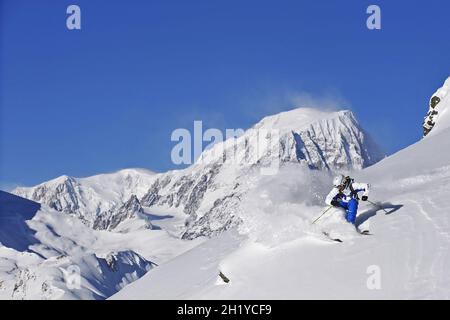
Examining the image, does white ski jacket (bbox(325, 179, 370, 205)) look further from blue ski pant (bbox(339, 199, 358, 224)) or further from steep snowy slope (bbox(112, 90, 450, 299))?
steep snowy slope (bbox(112, 90, 450, 299))

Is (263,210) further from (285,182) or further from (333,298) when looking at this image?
(333,298)

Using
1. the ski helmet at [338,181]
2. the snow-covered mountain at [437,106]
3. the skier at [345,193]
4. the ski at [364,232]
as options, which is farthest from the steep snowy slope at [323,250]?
the snow-covered mountain at [437,106]

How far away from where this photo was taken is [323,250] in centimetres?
2161

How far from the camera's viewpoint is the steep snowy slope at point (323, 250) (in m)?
19.0

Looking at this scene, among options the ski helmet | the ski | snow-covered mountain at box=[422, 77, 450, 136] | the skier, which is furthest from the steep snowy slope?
snow-covered mountain at box=[422, 77, 450, 136]

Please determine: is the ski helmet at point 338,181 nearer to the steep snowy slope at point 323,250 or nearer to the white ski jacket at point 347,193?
the white ski jacket at point 347,193

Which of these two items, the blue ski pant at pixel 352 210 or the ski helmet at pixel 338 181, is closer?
the blue ski pant at pixel 352 210

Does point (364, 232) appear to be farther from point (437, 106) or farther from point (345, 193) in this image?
point (437, 106)

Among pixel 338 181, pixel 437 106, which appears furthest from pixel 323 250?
pixel 437 106

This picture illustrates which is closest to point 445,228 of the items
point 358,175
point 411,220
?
point 411,220

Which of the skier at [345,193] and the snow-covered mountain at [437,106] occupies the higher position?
the snow-covered mountain at [437,106]

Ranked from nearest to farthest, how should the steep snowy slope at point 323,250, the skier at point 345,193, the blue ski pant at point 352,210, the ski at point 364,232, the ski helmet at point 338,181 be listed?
the steep snowy slope at point 323,250
the ski at point 364,232
the blue ski pant at point 352,210
the skier at point 345,193
the ski helmet at point 338,181

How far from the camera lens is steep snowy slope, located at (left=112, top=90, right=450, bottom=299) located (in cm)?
1898
